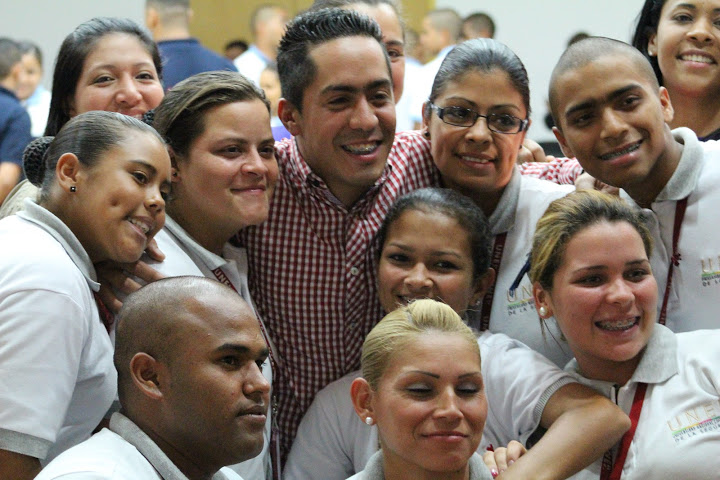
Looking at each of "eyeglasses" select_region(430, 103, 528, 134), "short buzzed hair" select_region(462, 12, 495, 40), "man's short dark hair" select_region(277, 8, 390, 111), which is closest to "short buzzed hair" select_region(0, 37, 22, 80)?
"short buzzed hair" select_region(462, 12, 495, 40)

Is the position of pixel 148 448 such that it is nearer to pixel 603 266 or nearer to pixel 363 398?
pixel 363 398

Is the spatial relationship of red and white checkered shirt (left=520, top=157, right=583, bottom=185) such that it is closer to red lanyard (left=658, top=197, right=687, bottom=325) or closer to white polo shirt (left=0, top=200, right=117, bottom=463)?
red lanyard (left=658, top=197, right=687, bottom=325)

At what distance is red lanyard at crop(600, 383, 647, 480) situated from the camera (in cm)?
248

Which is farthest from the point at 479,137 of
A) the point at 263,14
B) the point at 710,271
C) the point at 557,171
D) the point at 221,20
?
the point at 221,20

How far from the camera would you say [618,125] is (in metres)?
2.80

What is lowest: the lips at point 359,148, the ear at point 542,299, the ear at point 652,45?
the ear at point 542,299

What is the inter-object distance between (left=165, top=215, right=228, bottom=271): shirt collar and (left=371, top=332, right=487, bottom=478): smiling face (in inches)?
28.6

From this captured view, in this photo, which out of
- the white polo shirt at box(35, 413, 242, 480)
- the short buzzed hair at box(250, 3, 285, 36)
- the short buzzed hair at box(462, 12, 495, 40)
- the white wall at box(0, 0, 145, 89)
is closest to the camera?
the white polo shirt at box(35, 413, 242, 480)

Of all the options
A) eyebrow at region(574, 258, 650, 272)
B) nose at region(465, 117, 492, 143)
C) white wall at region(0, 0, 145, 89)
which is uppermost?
nose at region(465, 117, 492, 143)

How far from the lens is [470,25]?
8.16m

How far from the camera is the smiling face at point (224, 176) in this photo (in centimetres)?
281

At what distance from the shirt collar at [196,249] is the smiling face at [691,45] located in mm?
1716

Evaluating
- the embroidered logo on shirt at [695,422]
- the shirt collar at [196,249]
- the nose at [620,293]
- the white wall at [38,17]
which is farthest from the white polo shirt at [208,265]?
the white wall at [38,17]

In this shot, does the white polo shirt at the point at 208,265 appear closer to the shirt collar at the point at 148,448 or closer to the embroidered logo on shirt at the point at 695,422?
the shirt collar at the point at 148,448
